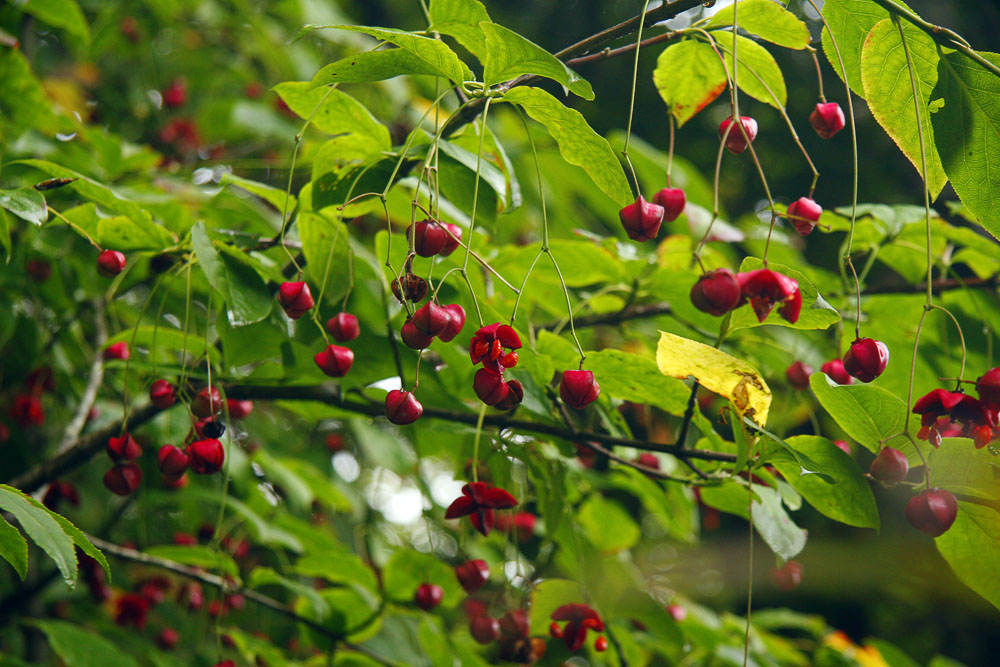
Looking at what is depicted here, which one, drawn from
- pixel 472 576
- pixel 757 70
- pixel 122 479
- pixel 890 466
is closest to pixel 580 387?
pixel 890 466

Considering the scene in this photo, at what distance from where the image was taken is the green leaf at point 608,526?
2.29m

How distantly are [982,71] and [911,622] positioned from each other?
4.85 meters

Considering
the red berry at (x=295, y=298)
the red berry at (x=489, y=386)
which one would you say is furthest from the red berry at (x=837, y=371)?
the red berry at (x=295, y=298)

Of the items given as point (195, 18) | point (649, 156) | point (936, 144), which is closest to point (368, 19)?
point (195, 18)

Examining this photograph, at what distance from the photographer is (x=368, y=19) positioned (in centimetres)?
501

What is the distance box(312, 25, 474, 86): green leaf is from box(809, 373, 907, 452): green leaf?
627 millimetres

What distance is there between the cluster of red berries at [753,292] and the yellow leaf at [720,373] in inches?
2.7

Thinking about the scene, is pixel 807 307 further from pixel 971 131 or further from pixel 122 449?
pixel 122 449

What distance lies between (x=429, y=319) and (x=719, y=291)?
14.7 inches

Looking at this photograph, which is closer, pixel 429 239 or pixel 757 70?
pixel 429 239

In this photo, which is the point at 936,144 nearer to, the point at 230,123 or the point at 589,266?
the point at 589,266

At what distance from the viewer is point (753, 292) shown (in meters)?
0.97

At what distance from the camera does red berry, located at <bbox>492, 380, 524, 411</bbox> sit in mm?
1099

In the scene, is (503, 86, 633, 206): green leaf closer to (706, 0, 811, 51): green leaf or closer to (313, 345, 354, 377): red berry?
(706, 0, 811, 51): green leaf
